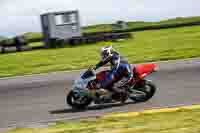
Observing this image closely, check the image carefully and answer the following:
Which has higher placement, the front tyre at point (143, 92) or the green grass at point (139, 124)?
the green grass at point (139, 124)

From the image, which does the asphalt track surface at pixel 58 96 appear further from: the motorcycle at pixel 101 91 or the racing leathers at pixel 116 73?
the racing leathers at pixel 116 73

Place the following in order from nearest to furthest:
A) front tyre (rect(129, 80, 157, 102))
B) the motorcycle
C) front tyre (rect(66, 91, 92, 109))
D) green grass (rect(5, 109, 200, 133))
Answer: green grass (rect(5, 109, 200, 133)) < the motorcycle < front tyre (rect(66, 91, 92, 109)) < front tyre (rect(129, 80, 157, 102))

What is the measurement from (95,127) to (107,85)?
3322 millimetres

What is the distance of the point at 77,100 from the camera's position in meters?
12.1

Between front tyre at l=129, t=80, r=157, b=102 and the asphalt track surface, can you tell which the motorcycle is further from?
the asphalt track surface

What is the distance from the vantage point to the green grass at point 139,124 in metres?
8.25

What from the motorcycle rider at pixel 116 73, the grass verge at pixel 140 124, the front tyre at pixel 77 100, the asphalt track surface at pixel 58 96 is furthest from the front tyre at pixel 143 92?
the grass verge at pixel 140 124

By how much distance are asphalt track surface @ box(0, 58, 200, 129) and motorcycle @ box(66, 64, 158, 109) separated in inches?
7.0

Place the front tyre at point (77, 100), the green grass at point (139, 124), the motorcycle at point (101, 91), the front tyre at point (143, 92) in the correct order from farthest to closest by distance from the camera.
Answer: the front tyre at point (143, 92), the front tyre at point (77, 100), the motorcycle at point (101, 91), the green grass at point (139, 124)

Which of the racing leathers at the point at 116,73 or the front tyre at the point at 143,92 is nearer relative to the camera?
the racing leathers at the point at 116,73

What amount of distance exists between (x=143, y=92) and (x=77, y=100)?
157cm

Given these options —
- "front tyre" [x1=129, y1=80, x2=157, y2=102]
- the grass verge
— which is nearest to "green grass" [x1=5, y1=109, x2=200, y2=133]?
the grass verge

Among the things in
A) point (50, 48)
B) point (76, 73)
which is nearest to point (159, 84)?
point (76, 73)

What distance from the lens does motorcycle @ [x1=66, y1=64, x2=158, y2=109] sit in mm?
11930
